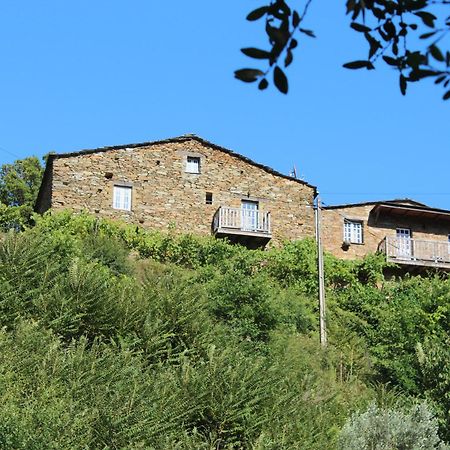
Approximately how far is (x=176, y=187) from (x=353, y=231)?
22.2 feet

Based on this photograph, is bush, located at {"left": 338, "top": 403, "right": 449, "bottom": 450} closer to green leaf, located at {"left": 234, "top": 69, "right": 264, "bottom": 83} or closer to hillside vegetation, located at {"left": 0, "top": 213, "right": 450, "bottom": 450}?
hillside vegetation, located at {"left": 0, "top": 213, "right": 450, "bottom": 450}

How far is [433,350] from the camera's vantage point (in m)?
20.0

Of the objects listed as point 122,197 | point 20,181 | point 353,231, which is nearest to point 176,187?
point 122,197

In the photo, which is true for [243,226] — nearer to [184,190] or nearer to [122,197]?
[184,190]

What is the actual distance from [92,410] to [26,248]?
→ 25.8 ft

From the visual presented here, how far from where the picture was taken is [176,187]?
31.4m

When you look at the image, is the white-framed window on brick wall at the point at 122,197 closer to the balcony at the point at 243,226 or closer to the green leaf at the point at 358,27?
the balcony at the point at 243,226

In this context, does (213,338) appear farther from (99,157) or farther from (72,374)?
(99,157)

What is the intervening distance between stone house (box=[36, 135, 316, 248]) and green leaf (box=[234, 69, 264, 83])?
2656 centimetres

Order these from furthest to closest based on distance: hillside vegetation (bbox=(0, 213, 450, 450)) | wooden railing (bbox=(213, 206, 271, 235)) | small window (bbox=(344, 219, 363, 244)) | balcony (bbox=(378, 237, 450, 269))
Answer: small window (bbox=(344, 219, 363, 244)), balcony (bbox=(378, 237, 450, 269)), wooden railing (bbox=(213, 206, 271, 235)), hillside vegetation (bbox=(0, 213, 450, 450))

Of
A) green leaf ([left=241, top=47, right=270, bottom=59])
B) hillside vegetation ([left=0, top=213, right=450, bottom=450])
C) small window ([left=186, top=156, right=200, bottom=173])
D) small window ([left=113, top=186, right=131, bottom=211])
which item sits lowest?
hillside vegetation ([left=0, top=213, right=450, bottom=450])

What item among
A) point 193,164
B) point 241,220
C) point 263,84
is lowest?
point 263,84

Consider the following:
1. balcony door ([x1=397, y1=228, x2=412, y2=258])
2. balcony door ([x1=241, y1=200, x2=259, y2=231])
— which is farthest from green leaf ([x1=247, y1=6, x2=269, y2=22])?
balcony door ([x1=397, y1=228, x2=412, y2=258])

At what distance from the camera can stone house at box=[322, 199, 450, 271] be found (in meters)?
32.3
